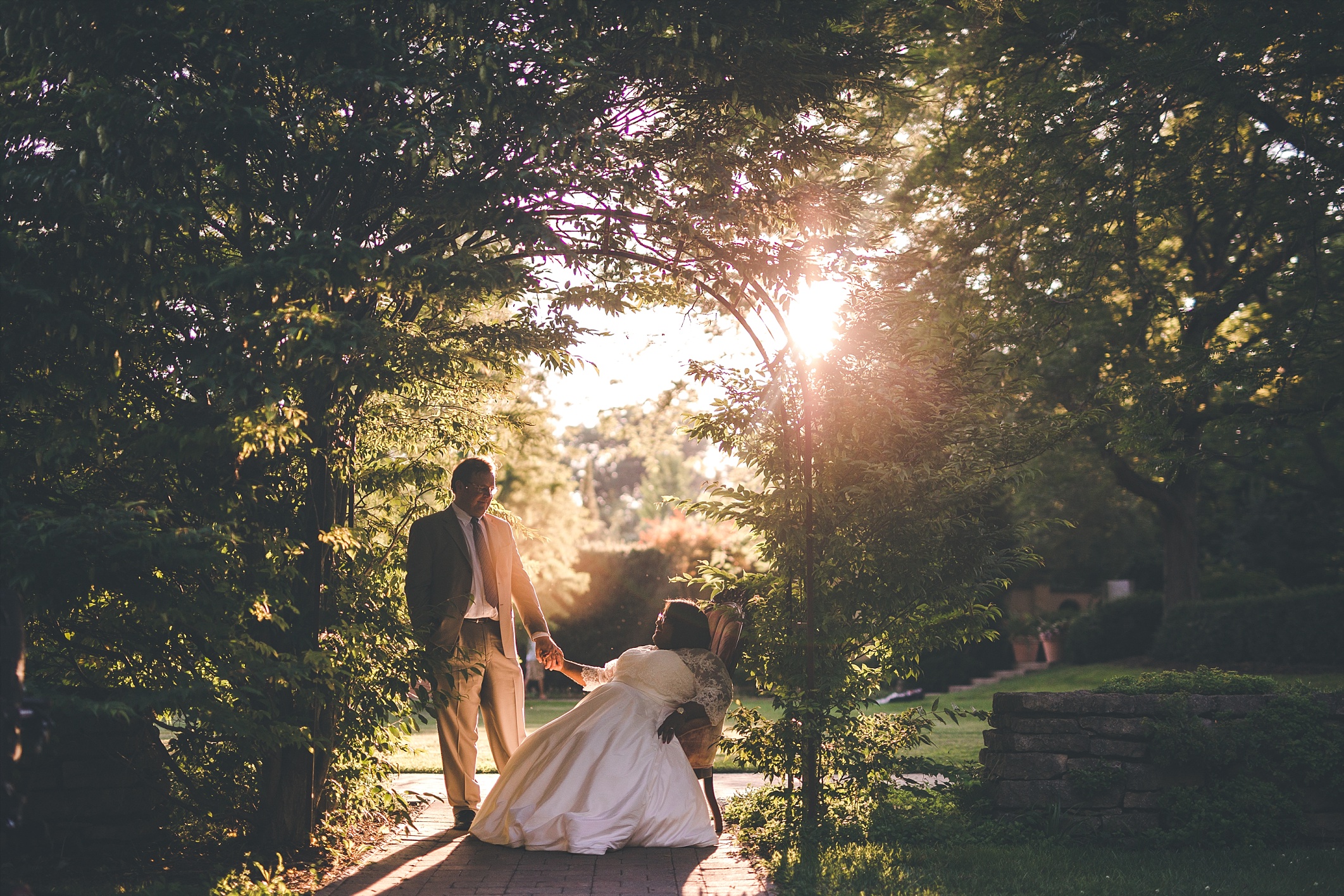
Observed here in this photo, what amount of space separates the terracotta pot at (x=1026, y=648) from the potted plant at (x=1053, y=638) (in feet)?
0.51

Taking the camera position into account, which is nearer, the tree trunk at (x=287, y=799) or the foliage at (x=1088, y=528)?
the tree trunk at (x=287, y=799)

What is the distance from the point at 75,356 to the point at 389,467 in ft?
6.80

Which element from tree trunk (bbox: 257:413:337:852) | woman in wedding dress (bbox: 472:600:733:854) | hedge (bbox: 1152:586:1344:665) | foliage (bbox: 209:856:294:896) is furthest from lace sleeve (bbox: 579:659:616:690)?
hedge (bbox: 1152:586:1344:665)

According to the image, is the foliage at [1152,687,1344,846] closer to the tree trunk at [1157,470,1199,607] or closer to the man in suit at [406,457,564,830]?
the man in suit at [406,457,564,830]

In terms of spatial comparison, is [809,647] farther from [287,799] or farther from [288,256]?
[288,256]

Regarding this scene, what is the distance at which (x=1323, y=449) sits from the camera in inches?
615

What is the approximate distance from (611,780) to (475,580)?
1.61 metres

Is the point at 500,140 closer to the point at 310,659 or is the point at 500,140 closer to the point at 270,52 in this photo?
the point at 270,52

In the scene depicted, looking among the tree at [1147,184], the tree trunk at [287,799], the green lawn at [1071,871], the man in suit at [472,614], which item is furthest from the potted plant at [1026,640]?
the tree trunk at [287,799]

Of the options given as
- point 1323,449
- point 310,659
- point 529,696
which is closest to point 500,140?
point 310,659

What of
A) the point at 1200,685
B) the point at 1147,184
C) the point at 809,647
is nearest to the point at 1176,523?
the point at 1147,184

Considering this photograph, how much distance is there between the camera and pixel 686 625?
261 inches

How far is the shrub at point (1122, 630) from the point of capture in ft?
69.3

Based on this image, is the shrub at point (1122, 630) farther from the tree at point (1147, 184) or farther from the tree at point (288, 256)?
the tree at point (288, 256)
